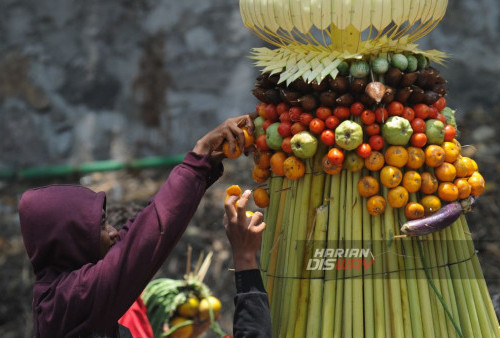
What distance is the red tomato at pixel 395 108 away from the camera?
1884 mm

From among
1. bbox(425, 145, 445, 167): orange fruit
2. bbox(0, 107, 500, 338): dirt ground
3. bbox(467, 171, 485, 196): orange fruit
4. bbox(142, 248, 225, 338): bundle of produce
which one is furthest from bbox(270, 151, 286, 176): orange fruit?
bbox(0, 107, 500, 338): dirt ground

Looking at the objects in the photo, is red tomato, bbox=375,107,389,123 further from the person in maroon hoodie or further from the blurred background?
the blurred background

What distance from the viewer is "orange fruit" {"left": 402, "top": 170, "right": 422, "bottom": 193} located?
188cm

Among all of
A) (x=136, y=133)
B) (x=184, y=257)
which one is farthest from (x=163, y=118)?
(x=184, y=257)

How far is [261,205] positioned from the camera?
2104 millimetres

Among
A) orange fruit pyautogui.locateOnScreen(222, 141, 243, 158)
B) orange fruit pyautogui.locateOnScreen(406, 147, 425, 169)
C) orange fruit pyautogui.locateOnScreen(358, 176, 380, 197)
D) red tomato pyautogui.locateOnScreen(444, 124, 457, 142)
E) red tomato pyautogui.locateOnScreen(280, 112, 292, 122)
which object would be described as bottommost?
orange fruit pyautogui.locateOnScreen(358, 176, 380, 197)

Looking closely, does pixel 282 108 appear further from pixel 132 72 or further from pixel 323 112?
pixel 132 72

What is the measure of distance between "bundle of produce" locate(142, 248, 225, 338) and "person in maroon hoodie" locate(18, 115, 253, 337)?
909mm

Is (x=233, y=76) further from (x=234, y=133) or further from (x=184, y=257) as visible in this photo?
(x=234, y=133)

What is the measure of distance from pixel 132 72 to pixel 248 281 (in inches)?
152

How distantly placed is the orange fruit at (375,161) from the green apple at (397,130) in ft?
0.17

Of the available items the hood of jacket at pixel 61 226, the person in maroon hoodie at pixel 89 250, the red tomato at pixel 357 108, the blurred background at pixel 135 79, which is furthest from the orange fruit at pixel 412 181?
the blurred background at pixel 135 79

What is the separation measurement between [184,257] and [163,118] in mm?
1283

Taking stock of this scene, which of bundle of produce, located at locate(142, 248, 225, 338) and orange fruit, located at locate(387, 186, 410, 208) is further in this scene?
bundle of produce, located at locate(142, 248, 225, 338)
